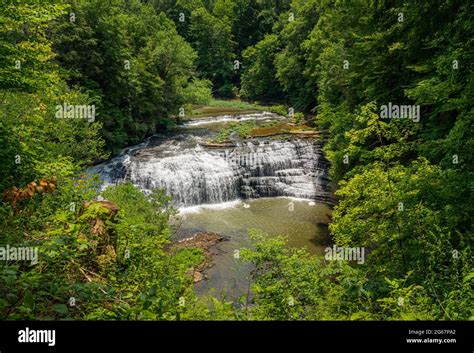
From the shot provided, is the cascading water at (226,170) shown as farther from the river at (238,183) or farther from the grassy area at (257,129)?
the grassy area at (257,129)

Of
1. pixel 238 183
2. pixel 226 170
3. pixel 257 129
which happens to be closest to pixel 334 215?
pixel 238 183

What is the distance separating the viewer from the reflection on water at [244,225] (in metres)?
12.0

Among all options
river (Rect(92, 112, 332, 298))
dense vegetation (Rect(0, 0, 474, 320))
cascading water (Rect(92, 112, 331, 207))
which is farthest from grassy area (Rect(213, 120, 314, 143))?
dense vegetation (Rect(0, 0, 474, 320))

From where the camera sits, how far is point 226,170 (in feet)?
65.3

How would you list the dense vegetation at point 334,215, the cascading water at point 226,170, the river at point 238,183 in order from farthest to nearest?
1. the cascading water at point 226,170
2. the river at point 238,183
3. the dense vegetation at point 334,215

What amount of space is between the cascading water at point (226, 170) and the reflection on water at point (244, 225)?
81cm

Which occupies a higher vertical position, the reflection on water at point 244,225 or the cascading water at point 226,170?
the cascading water at point 226,170

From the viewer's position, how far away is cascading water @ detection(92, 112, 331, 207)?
18625 millimetres

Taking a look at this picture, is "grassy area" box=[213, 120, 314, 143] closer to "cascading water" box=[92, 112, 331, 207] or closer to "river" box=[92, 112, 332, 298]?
"river" box=[92, 112, 332, 298]

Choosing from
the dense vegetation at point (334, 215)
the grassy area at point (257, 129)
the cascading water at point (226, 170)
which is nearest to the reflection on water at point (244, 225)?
the cascading water at point (226, 170)

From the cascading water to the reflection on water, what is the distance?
815 millimetres

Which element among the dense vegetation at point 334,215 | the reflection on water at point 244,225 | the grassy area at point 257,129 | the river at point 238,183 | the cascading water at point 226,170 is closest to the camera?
the dense vegetation at point 334,215
